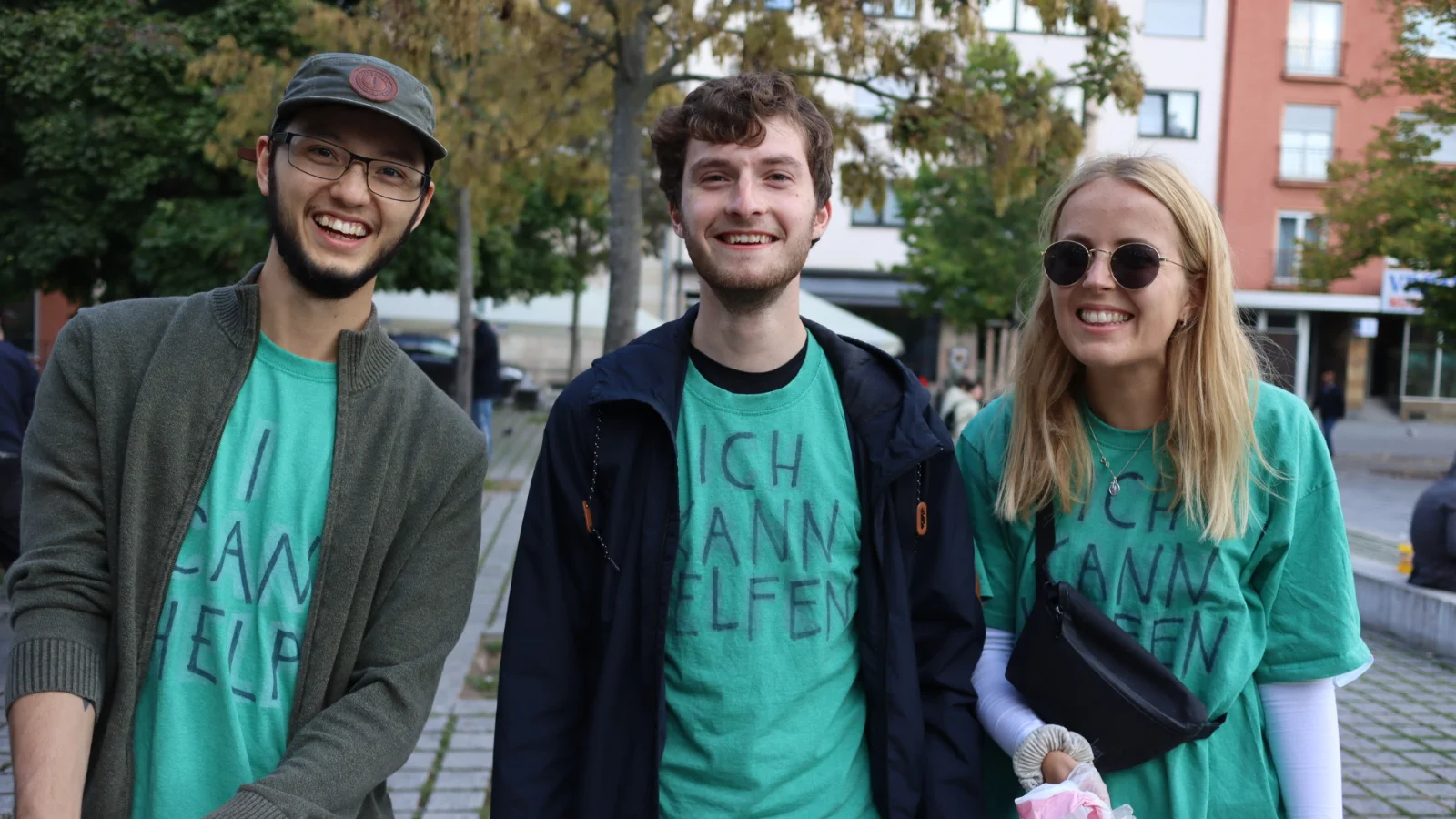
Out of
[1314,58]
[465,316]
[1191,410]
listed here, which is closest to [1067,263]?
[1191,410]

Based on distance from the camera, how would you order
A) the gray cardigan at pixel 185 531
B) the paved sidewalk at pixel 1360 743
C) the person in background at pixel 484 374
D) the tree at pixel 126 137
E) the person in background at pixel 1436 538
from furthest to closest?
the person in background at pixel 484 374
the tree at pixel 126 137
the person in background at pixel 1436 538
the paved sidewalk at pixel 1360 743
the gray cardigan at pixel 185 531

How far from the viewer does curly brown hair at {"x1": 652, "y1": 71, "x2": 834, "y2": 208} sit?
2.26 meters

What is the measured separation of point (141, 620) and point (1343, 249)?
2026 centimetres

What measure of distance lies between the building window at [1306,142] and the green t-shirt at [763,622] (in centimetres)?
3582

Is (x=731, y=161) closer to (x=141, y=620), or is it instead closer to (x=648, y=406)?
(x=648, y=406)

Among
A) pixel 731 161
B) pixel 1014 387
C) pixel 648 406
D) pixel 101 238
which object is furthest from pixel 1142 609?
pixel 101 238

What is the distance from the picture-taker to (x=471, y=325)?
48.4 feet

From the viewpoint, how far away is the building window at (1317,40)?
3356 cm

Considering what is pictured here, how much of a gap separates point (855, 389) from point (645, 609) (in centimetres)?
59

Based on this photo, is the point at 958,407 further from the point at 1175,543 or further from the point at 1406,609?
the point at 1175,543

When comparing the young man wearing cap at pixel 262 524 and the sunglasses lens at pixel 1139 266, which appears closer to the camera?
the young man wearing cap at pixel 262 524

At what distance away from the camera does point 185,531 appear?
195 centimetres

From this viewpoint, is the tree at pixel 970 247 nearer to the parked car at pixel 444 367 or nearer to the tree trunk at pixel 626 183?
the parked car at pixel 444 367

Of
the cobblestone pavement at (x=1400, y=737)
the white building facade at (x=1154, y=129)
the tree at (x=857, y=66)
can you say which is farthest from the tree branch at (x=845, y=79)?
the white building facade at (x=1154, y=129)
